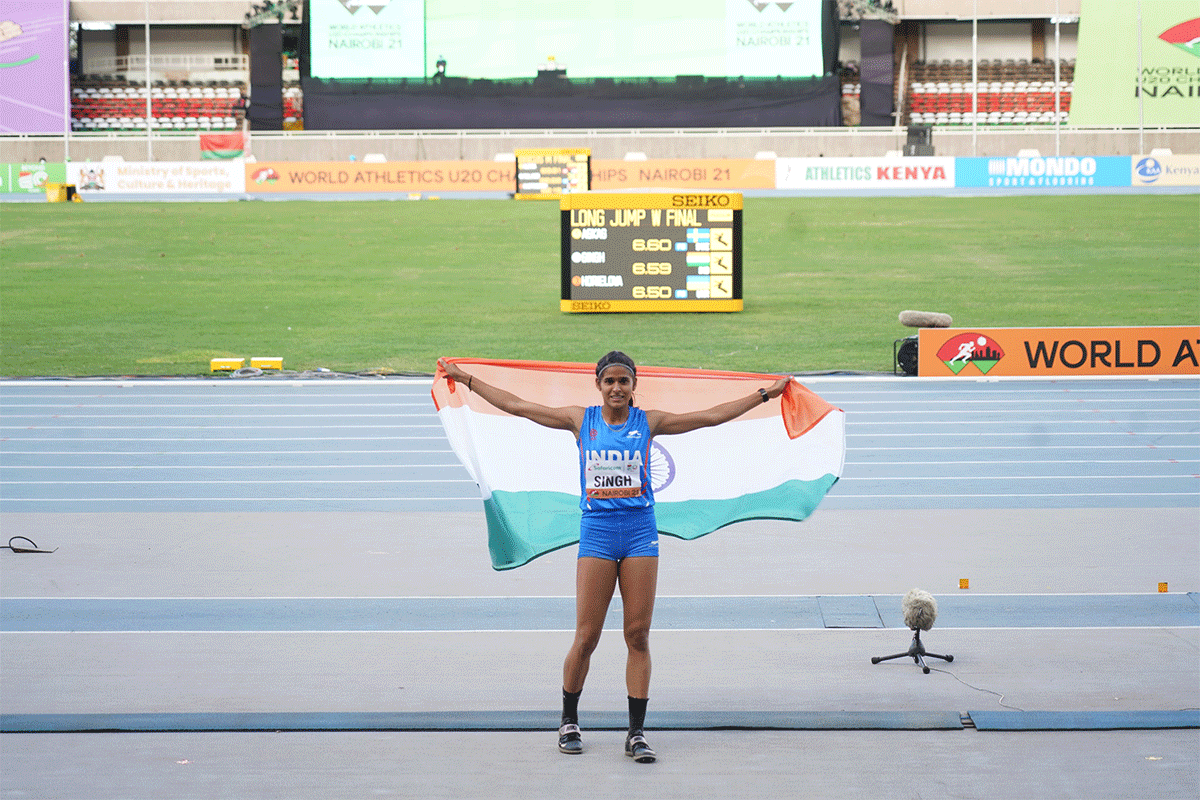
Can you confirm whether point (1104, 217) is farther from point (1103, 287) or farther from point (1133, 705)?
point (1133, 705)

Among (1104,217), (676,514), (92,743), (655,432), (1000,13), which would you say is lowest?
(92,743)

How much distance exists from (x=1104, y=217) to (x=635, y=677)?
2986 cm

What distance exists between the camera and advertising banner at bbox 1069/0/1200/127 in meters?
51.2

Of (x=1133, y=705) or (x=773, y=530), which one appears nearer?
(x=1133, y=705)

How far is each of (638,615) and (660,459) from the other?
187 cm

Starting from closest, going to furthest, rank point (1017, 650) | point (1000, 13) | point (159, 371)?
1. point (1017, 650)
2. point (159, 371)
3. point (1000, 13)

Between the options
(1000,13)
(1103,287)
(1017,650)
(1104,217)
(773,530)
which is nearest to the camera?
(1017,650)

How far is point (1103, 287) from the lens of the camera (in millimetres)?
23500

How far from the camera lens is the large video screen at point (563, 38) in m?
51.4

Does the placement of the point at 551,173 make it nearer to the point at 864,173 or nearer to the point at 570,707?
the point at 864,173

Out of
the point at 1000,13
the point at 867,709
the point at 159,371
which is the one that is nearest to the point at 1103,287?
the point at 159,371

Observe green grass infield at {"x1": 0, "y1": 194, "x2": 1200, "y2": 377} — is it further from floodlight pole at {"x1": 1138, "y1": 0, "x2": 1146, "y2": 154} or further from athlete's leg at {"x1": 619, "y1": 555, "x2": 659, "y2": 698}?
floodlight pole at {"x1": 1138, "y1": 0, "x2": 1146, "y2": 154}

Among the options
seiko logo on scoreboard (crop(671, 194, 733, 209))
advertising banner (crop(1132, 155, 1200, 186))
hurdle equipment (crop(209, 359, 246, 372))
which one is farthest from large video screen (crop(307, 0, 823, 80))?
hurdle equipment (crop(209, 359, 246, 372))

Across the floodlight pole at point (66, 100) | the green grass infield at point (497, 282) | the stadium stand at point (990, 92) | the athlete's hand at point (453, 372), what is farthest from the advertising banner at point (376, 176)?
the athlete's hand at point (453, 372)
